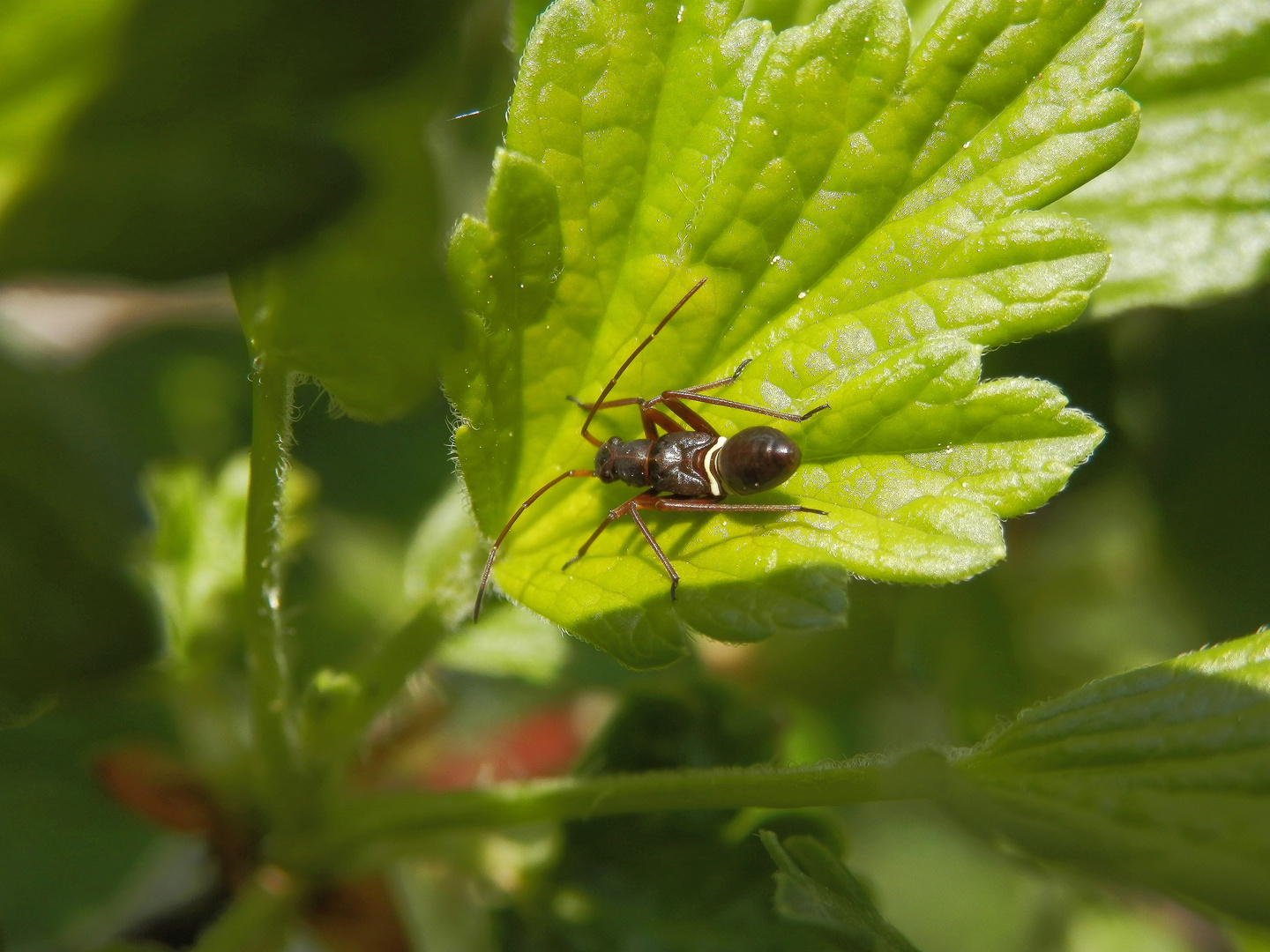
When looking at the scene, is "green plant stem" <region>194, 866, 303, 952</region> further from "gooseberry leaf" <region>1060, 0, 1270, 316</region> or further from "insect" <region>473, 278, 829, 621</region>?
"gooseberry leaf" <region>1060, 0, 1270, 316</region>

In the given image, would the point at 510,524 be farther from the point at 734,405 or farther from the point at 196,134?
the point at 196,134

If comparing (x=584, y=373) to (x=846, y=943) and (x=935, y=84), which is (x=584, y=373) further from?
(x=846, y=943)

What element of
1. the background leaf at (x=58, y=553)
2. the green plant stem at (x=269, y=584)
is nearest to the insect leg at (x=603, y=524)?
the green plant stem at (x=269, y=584)

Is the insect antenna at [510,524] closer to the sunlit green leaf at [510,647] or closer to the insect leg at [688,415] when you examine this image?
the insect leg at [688,415]

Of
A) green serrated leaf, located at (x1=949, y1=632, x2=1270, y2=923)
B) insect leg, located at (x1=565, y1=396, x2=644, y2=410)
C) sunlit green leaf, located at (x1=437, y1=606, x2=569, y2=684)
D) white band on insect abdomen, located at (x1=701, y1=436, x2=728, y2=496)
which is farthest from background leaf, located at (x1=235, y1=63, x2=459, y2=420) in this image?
sunlit green leaf, located at (x1=437, y1=606, x2=569, y2=684)

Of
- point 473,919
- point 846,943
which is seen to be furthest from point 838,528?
point 473,919
